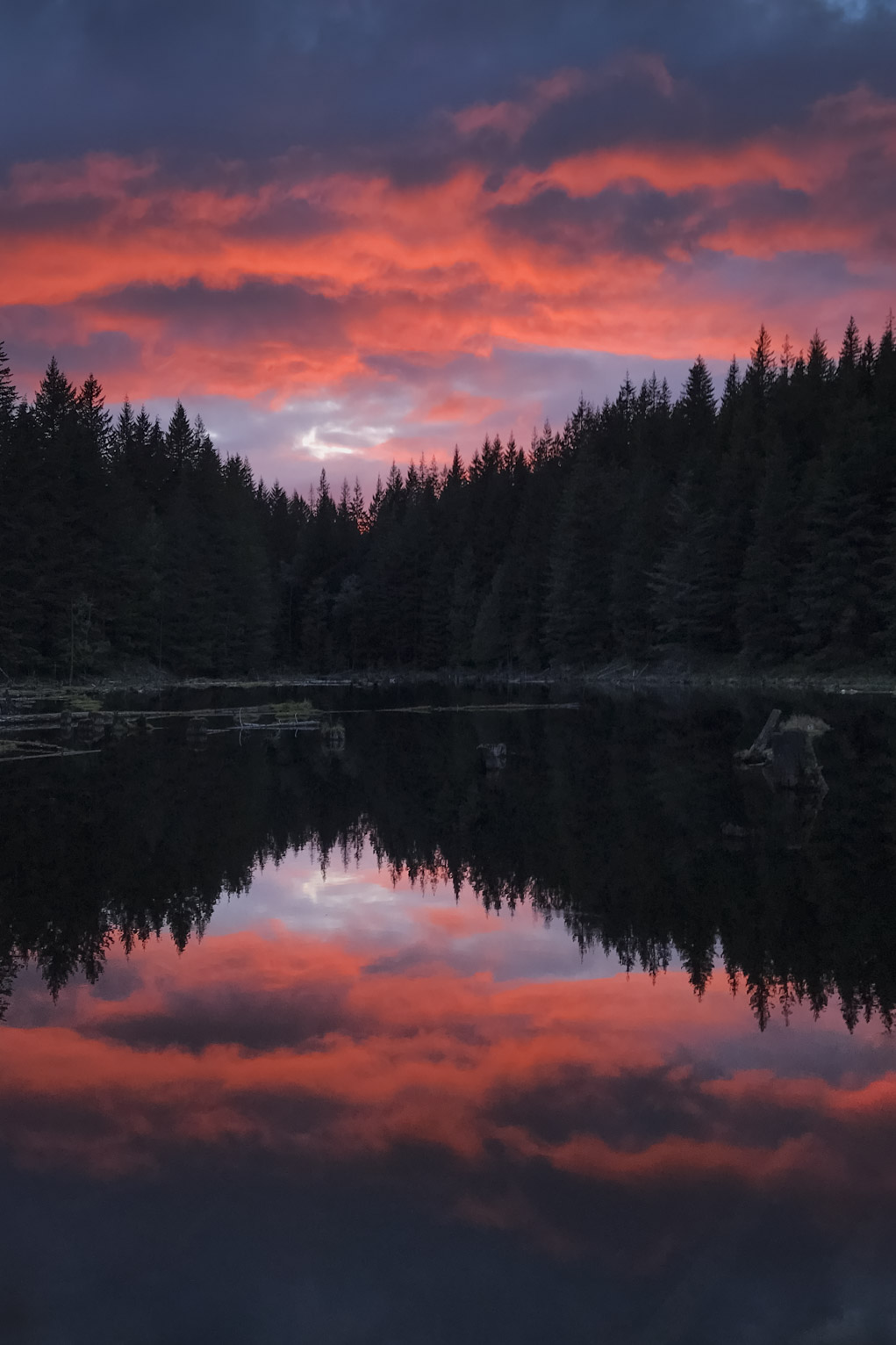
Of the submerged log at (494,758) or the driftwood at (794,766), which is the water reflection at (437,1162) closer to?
the driftwood at (794,766)

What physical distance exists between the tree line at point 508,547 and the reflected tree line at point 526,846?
42.1 meters

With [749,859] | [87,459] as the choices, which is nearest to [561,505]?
[87,459]

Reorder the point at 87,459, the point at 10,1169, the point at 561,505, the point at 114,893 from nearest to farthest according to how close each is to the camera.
Result: 1. the point at 10,1169
2. the point at 114,893
3. the point at 87,459
4. the point at 561,505

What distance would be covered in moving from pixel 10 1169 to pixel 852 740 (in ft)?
103

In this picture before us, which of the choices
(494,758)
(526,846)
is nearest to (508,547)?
(494,758)

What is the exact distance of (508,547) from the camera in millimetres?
124188

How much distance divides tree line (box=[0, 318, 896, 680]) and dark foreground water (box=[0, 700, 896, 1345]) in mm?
55479

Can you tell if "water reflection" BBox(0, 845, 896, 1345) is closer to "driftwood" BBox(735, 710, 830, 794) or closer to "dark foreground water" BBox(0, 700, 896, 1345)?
"dark foreground water" BBox(0, 700, 896, 1345)

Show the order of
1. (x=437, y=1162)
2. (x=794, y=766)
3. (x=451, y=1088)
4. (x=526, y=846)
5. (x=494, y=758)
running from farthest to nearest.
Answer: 1. (x=494, y=758)
2. (x=794, y=766)
3. (x=526, y=846)
4. (x=451, y=1088)
5. (x=437, y=1162)

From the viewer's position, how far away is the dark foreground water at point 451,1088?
5.37 metres

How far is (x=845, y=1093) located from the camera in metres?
7.74

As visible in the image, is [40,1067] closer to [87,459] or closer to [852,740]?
[852,740]

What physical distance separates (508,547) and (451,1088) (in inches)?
4639

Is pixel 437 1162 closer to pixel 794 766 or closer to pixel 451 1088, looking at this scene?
pixel 451 1088
